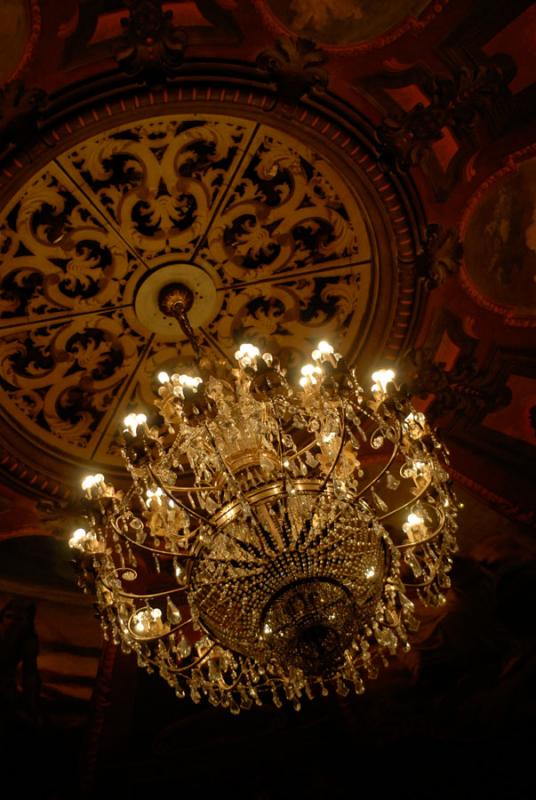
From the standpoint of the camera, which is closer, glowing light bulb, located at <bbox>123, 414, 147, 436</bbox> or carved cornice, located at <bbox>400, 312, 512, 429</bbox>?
glowing light bulb, located at <bbox>123, 414, 147, 436</bbox>

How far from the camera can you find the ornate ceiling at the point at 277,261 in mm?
5129

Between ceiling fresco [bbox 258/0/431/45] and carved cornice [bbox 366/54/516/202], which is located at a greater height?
ceiling fresco [bbox 258/0/431/45]

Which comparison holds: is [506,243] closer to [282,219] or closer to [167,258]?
[282,219]

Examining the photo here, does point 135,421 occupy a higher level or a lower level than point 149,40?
lower

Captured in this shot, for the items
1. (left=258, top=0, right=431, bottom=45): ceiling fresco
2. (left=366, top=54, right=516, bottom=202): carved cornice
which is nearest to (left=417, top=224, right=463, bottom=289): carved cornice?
(left=366, top=54, right=516, bottom=202): carved cornice

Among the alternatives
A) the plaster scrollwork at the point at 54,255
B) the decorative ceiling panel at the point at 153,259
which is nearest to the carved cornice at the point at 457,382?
the decorative ceiling panel at the point at 153,259

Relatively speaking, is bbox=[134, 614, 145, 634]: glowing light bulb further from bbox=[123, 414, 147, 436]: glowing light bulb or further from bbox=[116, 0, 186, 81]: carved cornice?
bbox=[116, 0, 186, 81]: carved cornice

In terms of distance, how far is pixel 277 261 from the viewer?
630 centimetres

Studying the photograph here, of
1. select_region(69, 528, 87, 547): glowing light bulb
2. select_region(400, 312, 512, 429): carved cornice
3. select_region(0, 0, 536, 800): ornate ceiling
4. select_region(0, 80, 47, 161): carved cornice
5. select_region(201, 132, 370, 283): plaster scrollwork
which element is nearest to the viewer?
select_region(69, 528, 87, 547): glowing light bulb

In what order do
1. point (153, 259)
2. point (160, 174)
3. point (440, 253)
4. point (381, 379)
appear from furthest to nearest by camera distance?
point (153, 259) → point (440, 253) → point (160, 174) → point (381, 379)

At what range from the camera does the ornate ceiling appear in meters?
5.13

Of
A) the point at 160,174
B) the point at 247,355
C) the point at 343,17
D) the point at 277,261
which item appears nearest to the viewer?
the point at 343,17

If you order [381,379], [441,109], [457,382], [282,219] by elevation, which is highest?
[282,219]

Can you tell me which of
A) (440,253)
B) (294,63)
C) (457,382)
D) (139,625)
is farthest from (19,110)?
(457,382)
